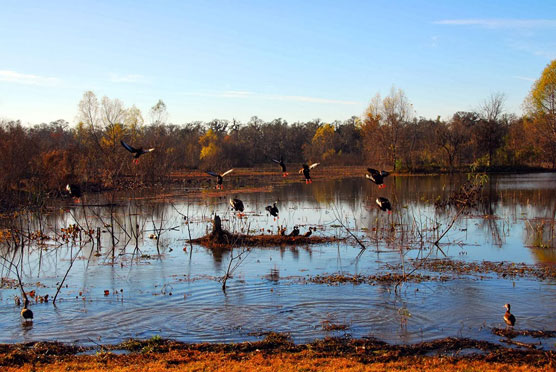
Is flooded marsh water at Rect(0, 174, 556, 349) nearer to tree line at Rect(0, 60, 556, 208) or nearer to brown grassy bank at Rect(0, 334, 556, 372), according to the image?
brown grassy bank at Rect(0, 334, 556, 372)

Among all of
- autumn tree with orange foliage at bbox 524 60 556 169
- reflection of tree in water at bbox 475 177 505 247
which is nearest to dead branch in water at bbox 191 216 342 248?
reflection of tree in water at bbox 475 177 505 247

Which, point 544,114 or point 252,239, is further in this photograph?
point 544,114

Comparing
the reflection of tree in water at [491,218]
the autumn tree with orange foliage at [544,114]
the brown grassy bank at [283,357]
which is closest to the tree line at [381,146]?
the autumn tree with orange foliage at [544,114]

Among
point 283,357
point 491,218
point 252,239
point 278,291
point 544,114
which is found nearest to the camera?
point 283,357

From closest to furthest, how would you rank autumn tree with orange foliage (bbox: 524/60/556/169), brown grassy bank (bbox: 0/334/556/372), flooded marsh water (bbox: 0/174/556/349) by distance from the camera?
brown grassy bank (bbox: 0/334/556/372), flooded marsh water (bbox: 0/174/556/349), autumn tree with orange foliage (bbox: 524/60/556/169)

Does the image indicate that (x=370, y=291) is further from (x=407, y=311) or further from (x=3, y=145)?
(x=3, y=145)

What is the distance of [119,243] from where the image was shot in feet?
67.0

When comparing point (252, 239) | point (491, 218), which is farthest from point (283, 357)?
point (491, 218)

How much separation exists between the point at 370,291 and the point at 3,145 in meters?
30.1

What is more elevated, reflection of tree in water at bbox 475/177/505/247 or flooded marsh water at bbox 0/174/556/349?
reflection of tree in water at bbox 475/177/505/247

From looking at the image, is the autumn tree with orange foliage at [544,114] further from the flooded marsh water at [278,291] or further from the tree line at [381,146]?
the flooded marsh water at [278,291]

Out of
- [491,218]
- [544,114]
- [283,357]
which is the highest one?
[544,114]

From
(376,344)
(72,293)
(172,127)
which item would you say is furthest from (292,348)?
(172,127)

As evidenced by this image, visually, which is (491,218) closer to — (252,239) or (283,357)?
(252,239)
